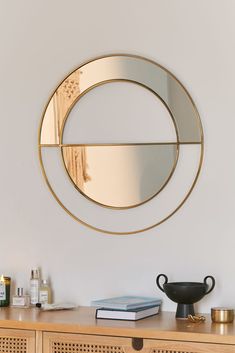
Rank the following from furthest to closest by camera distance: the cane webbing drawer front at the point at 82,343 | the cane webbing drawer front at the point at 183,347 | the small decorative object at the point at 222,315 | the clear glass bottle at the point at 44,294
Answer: the clear glass bottle at the point at 44,294 < the small decorative object at the point at 222,315 < the cane webbing drawer front at the point at 82,343 < the cane webbing drawer front at the point at 183,347

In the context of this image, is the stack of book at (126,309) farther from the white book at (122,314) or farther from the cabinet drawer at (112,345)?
the cabinet drawer at (112,345)

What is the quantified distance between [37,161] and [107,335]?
3.22ft

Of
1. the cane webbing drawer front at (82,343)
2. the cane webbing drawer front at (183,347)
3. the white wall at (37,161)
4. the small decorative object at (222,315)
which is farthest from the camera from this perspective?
the white wall at (37,161)

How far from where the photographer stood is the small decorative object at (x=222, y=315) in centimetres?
260

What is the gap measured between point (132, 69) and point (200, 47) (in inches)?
12.1

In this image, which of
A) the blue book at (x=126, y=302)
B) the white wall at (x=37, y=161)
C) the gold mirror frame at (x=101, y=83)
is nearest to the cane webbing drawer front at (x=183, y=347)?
the blue book at (x=126, y=302)

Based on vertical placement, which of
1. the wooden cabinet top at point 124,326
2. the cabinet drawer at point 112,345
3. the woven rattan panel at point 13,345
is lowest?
the woven rattan panel at point 13,345

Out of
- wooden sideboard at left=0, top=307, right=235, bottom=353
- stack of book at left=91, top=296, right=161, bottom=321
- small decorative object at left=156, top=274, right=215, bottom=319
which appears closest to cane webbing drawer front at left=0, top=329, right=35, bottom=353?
wooden sideboard at left=0, top=307, right=235, bottom=353

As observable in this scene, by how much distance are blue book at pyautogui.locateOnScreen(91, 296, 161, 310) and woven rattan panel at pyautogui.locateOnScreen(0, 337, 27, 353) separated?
327 mm

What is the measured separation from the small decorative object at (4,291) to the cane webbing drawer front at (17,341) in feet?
1.25

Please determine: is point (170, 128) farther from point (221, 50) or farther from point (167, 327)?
point (167, 327)

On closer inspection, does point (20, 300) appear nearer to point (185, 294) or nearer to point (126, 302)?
point (126, 302)

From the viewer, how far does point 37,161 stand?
3.16 m

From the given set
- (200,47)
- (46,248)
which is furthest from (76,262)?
(200,47)
